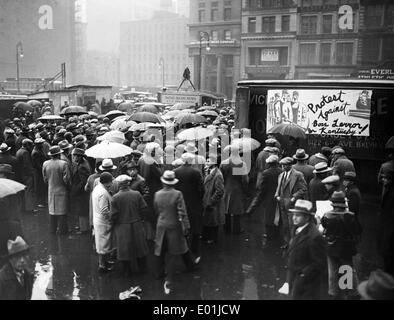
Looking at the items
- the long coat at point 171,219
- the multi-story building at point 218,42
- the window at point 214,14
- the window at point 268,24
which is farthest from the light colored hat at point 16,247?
the window at point 214,14

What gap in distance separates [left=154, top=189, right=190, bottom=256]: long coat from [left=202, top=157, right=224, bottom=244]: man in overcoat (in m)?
1.70

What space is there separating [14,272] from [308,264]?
11.3 ft

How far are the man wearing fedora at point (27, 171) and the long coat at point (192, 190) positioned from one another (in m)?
5.22

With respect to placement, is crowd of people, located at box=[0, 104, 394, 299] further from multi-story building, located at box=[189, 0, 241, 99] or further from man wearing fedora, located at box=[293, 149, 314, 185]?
multi-story building, located at box=[189, 0, 241, 99]

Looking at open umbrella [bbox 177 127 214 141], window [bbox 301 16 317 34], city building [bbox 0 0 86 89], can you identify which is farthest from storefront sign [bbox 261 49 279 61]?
open umbrella [bbox 177 127 214 141]

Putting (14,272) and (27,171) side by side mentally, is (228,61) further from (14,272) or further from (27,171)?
(14,272)

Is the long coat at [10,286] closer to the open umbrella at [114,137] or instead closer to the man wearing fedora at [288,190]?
the man wearing fedora at [288,190]

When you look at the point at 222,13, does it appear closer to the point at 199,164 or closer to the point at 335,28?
the point at 335,28

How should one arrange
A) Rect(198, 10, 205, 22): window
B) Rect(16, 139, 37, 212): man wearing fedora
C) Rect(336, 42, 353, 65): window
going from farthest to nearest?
Rect(198, 10, 205, 22): window, Rect(336, 42, 353, 65): window, Rect(16, 139, 37, 212): man wearing fedora

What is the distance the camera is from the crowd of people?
639cm

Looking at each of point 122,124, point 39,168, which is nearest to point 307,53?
point 122,124

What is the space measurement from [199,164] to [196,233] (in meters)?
1.49

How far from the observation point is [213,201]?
9.13m
